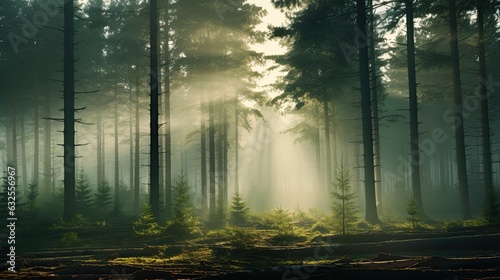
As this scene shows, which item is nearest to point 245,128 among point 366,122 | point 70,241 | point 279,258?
point 366,122

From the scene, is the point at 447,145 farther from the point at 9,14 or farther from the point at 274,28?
the point at 9,14

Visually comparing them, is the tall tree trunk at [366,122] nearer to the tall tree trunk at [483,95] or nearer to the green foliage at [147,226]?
the tall tree trunk at [483,95]

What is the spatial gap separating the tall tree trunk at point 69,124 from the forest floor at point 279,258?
3294 millimetres

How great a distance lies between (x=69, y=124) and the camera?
17609 millimetres

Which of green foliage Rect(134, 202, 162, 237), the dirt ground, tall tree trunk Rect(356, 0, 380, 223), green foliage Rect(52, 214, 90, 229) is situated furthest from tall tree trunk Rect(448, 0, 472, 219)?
green foliage Rect(52, 214, 90, 229)

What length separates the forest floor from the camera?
22.9ft

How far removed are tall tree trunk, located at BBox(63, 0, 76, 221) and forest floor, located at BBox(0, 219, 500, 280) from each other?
3.29 m

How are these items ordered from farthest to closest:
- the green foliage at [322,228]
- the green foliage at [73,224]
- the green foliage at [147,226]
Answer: the green foliage at [73,224] < the green foliage at [322,228] < the green foliage at [147,226]

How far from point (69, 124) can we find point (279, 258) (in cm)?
1252

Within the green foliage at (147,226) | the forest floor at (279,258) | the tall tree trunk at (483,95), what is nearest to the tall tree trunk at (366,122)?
the forest floor at (279,258)

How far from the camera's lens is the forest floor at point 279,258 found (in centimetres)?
699

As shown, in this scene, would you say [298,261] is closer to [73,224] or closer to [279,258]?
[279,258]

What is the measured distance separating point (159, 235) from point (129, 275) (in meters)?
7.09

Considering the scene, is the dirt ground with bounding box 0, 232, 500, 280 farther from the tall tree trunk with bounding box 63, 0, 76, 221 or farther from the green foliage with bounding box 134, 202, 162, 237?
the tall tree trunk with bounding box 63, 0, 76, 221
